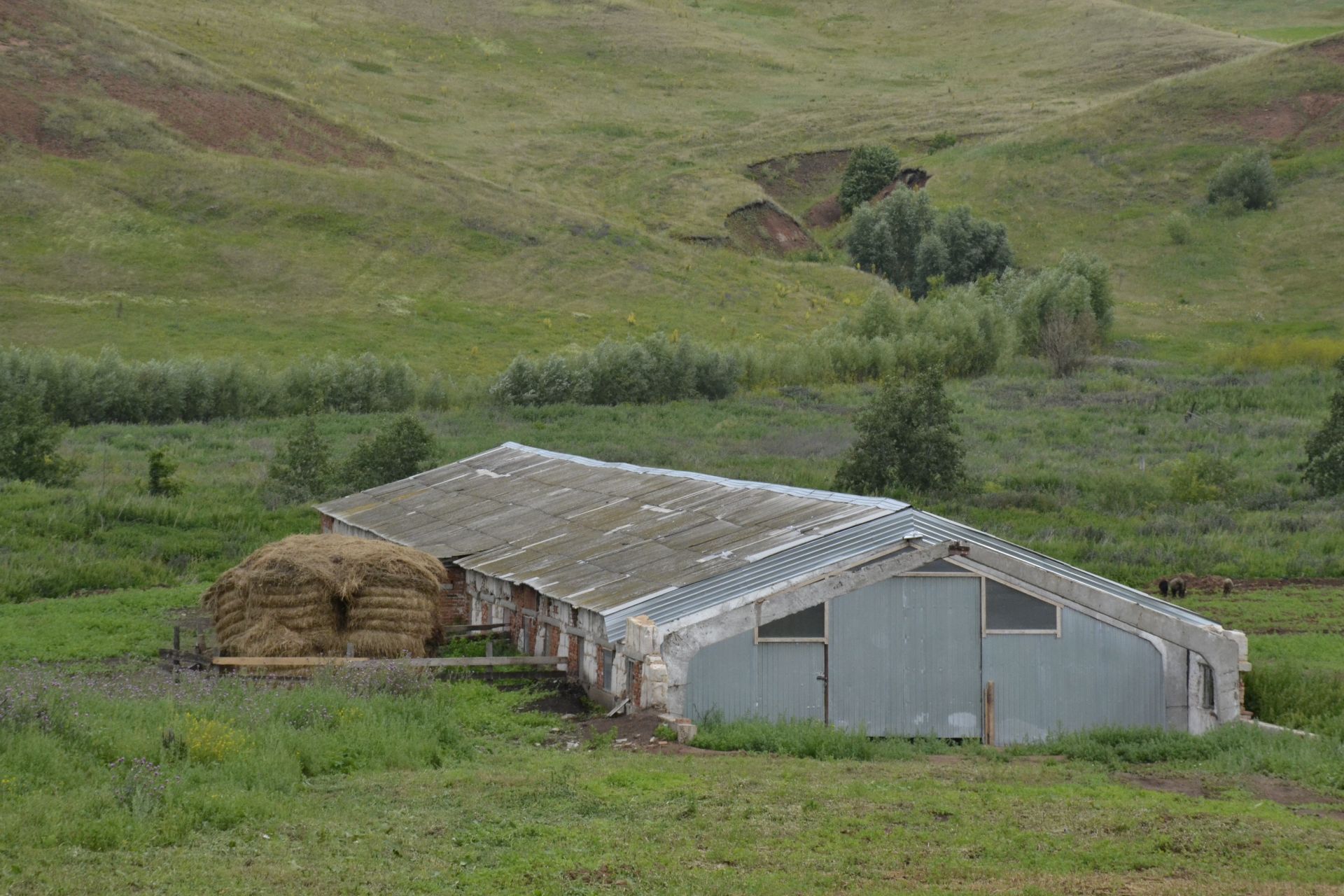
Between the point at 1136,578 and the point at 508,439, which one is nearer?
the point at 1136,578

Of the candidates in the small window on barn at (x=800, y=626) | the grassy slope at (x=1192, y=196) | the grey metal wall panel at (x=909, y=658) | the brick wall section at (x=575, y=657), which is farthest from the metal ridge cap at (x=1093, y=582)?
the grassy slope at (x=1192, y=196)

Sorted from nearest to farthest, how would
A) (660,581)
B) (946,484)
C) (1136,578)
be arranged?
(660,581), (1136,578), (946,484)

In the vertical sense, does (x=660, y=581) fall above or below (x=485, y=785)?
above

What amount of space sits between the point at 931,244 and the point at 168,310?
4293 cm

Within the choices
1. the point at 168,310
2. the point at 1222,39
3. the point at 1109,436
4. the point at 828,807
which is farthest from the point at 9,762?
the point at 1222,39

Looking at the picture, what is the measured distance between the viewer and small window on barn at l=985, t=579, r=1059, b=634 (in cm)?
1888

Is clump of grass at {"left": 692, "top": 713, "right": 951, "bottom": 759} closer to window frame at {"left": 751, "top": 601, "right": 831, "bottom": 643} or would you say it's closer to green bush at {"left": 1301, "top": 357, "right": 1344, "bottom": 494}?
window frame at {"left": 751, "top": 601, "right": 831, "bottom": 643}

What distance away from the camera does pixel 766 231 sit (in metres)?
90.2

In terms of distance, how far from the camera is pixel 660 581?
19.2 m

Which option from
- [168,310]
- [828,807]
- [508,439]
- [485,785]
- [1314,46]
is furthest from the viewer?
[1314,46]

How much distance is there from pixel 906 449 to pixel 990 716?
1860cm

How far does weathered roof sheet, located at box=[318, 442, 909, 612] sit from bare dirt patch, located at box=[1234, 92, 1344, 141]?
74877 mm

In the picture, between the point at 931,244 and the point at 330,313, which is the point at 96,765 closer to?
the point at 330,313

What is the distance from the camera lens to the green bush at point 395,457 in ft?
126
